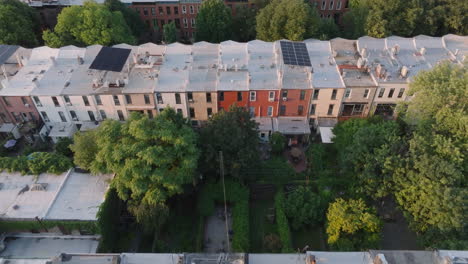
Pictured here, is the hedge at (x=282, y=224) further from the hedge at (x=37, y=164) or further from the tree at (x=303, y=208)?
the hedge at (x=37, y=164)

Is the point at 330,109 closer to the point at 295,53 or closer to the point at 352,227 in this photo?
the point at 295,53

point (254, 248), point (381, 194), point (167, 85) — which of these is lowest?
point (254, 248)

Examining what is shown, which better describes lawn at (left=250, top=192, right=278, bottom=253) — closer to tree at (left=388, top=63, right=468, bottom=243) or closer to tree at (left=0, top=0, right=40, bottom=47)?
tree at (left=388, top=63, right=468, bottom=243)

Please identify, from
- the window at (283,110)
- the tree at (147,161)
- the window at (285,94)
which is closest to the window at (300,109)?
the window at (283,110)

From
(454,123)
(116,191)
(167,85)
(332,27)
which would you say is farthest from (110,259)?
(332,27)

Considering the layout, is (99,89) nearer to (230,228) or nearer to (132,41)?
(132,41)

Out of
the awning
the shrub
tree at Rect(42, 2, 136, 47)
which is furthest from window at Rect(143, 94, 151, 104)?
the awning
